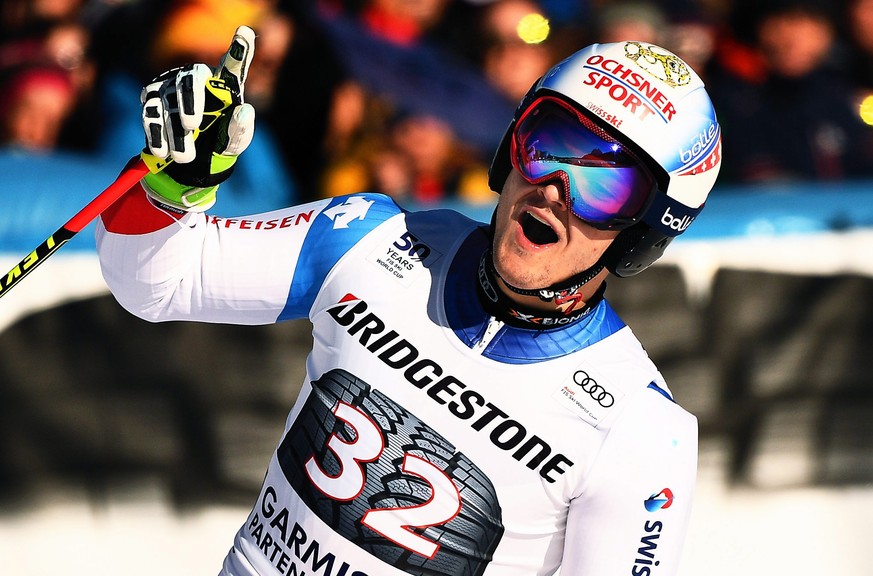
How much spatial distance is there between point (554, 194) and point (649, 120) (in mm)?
246

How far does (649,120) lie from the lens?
7.65 ft

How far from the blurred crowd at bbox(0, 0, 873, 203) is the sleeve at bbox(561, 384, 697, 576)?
2779mm

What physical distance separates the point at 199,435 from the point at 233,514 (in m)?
0.32

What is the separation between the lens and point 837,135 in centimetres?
536

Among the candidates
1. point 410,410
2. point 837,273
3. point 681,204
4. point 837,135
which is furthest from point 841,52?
point 410,410

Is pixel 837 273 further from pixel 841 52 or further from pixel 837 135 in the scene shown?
pixel 841 52

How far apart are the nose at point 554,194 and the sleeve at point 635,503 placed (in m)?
0.46

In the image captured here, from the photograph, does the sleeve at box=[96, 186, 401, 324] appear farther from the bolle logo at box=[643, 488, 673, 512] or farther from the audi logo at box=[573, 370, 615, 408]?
the bolle logo at box=[643, 488, 673, 512]

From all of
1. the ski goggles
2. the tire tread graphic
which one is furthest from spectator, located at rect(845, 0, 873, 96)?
the tire tread graphic

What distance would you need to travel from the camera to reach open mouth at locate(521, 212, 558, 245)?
2.38 meters

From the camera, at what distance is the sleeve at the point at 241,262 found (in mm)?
2416

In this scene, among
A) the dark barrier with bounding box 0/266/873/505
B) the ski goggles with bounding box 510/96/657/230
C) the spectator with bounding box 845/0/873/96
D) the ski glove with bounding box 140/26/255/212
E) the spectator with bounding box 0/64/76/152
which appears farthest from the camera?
the spectator with bounding box 845/0/873/96

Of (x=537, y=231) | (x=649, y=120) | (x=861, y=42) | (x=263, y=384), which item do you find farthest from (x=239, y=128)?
(x=861, y=42)

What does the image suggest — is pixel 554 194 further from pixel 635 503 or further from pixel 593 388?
pixel 635 503
